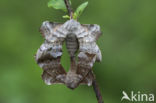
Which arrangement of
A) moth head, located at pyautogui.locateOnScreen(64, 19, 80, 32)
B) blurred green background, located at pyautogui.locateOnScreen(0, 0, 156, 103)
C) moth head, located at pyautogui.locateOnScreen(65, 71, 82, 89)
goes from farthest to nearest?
blurred green background, located at pyautogui.locateOnScreen(0, 0, 156, 103) < moth head, located at pyautogui.locateOnScreen(64, 19, 80, 32) < moth head, located at pyautogui.locateOnScreen(65, 71, 82, 89)

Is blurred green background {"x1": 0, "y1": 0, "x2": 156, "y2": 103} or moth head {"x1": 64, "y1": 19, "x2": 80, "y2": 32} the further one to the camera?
blurred green background {"x1": 0, "y1": 0, "x2": 156, "y2": 103}

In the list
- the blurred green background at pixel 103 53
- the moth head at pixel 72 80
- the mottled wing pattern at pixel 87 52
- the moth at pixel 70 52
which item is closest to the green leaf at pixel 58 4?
the moth at pixel 70 52

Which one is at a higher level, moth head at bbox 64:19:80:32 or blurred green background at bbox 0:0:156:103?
moth head at bbox 64:19:80:32

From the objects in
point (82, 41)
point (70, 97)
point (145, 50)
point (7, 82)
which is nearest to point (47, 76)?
point (82, 41)

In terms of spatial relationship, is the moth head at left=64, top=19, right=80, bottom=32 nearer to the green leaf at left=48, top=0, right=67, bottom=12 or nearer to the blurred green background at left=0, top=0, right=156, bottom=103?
the green leaf at left=48, top=0, right=67, bottom=12

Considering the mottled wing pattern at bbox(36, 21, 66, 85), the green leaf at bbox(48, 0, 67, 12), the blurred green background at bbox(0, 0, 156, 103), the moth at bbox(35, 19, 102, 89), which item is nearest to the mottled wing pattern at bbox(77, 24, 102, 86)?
the moth at bbox(35, 19, 102, 89)

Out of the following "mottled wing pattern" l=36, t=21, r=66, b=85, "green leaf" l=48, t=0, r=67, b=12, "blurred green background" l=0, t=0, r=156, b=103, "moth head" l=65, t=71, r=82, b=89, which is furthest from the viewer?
"blurred green background" l=0, t=0, r=156, b=103

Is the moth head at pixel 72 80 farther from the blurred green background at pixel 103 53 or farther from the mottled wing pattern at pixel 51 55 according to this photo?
the blurred green background at pixel 103 53

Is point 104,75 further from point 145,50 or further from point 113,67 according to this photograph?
point 145,50
